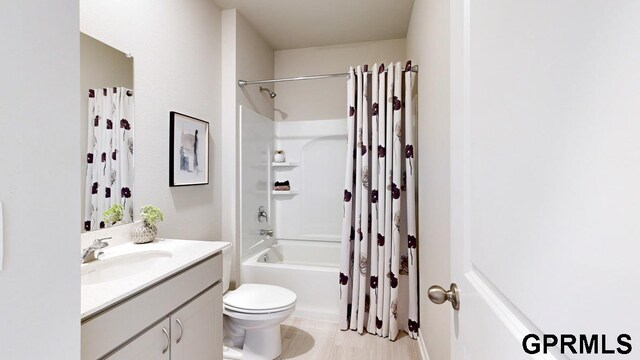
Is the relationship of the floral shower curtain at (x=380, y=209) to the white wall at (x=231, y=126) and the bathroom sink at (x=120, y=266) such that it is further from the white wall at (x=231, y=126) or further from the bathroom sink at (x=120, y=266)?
the bathroom sink at (x=120, y=266)

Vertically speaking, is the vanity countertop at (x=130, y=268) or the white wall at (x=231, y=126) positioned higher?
the white wall at (x=231, y=126)

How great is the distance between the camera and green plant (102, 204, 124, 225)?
56.7 inches

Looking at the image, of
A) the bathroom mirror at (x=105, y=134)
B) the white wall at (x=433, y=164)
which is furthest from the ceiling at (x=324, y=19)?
the bathroom mirror at (x=105, y=134)

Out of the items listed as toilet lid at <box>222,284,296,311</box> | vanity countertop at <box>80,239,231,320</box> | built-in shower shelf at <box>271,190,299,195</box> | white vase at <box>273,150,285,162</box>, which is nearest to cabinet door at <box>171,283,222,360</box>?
vanity countertop at <box>80,239,231,320</box>

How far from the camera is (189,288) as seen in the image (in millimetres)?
1268

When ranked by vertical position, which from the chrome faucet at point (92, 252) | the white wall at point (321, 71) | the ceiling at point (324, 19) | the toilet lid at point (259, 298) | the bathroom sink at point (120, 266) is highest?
the ceiling at point (324, 19)

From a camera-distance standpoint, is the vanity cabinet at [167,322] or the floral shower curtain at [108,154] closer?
the vanity cabinet at [167,322]

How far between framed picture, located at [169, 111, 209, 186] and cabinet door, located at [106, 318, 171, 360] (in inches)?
38.7

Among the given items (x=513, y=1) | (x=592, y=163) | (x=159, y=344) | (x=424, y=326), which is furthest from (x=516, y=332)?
(x=424, y=326)

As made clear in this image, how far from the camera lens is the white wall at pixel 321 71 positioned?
3004 millimetres

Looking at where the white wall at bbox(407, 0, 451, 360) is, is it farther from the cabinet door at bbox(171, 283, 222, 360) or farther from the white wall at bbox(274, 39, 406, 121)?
the cabinet door at bbox(171, 283, 222, 360)

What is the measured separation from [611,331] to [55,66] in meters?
0.97

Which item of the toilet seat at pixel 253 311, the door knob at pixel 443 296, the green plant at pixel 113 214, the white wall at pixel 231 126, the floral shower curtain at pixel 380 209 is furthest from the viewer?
the white wall at pixel 231 126

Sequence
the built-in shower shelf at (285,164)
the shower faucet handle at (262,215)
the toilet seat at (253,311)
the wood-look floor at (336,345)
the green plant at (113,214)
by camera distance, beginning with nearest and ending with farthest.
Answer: the green plant at (113,214), the toilet seat at (253,311), the wood-look floor at (336,345), the shower faucet handle at (262,215), the built-in shower shelf at (285,164)
